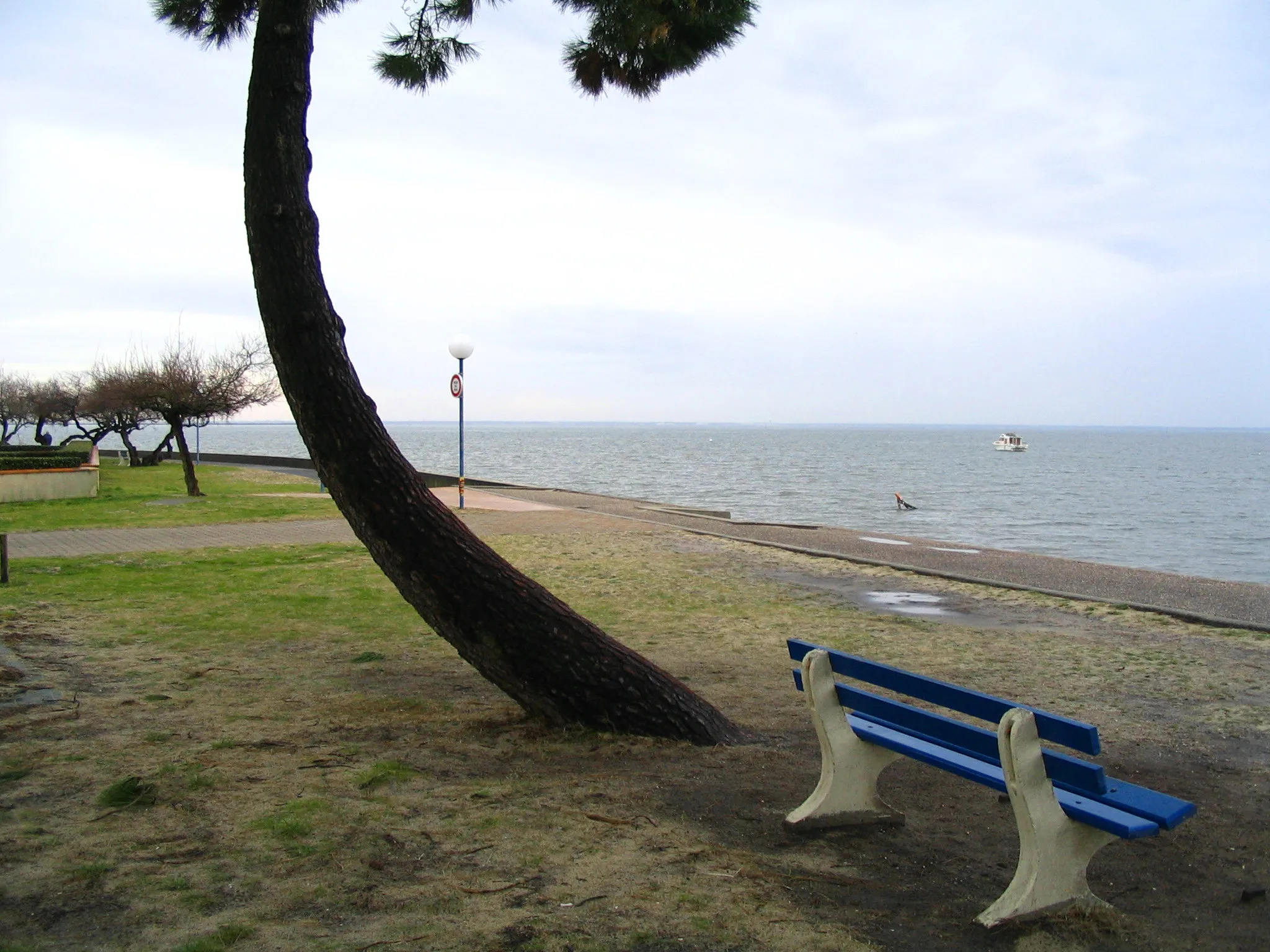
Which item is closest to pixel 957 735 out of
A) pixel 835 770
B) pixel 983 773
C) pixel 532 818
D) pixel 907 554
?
pixel 983 773

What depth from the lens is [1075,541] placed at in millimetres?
26734

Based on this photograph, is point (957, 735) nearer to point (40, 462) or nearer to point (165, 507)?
point (165, 507)

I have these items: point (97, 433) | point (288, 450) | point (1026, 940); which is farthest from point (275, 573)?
point (288, 450)

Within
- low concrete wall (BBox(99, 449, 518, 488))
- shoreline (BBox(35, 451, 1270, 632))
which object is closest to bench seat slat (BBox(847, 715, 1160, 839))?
shoreline (BBox(35, 451, 1270, 632))

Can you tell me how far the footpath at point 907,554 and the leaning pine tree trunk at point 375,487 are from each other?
628 cm

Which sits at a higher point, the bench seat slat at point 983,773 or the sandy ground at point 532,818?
the bench seat slat at point 983,773

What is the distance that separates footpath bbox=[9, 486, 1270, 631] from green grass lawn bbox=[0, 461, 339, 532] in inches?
49.4

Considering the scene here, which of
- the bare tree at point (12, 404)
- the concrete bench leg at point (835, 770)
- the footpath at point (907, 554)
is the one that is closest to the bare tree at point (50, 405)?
the bare tree at point (12, 404)

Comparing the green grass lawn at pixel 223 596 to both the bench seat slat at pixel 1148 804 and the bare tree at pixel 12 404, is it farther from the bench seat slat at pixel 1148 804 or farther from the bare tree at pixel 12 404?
the bare tree at pixel 12 404

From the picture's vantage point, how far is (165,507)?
19.7 metres

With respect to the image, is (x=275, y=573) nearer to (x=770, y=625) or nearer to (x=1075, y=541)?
(x=770, y=625)

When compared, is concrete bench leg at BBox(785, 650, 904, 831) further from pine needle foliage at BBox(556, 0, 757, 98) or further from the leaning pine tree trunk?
pine needle foliage at BBox(556, 0, 757, 98)

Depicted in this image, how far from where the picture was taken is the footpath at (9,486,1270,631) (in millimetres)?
10250

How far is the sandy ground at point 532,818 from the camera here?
3.07 meters
